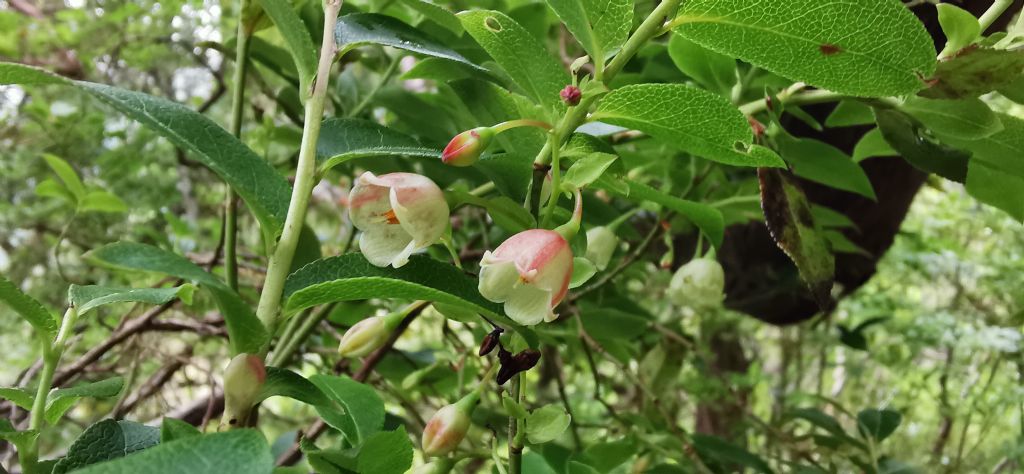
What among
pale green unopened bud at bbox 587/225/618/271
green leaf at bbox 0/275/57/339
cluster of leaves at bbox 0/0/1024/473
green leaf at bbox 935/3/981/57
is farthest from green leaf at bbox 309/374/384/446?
green leaf at bbox 935/3/981/57

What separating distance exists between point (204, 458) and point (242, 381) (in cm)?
6

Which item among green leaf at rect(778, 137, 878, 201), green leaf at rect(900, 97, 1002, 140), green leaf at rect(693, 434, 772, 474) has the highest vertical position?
green leaf at rect(900, 97, 1002, 140)

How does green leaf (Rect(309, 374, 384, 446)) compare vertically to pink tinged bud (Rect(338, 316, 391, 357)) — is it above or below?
below

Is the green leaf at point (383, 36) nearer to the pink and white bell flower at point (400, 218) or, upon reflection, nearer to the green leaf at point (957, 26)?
the pink and white bell flower at point (400, 218)

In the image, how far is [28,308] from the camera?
0.88ft

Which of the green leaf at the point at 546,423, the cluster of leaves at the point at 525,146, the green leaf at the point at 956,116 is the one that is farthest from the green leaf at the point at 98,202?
the green leaf at the point at 956,116

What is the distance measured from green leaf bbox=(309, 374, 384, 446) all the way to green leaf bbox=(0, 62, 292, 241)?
7 centimetres

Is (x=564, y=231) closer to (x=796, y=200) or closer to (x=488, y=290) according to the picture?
(x=488, y=290)

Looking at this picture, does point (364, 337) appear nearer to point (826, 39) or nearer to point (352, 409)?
point (352, 409)

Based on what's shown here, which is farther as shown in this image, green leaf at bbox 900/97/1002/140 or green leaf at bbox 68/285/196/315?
green leaf at bbox 900/97/1002/140

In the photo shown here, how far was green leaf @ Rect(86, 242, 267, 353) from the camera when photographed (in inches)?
8.9

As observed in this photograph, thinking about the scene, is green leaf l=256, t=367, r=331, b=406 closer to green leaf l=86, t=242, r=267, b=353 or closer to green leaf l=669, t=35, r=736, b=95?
green leaf l=86, t=242, r=267, b=353

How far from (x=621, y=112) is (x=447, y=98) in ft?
0.94

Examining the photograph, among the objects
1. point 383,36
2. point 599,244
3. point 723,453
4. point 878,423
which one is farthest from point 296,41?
point 878,423
